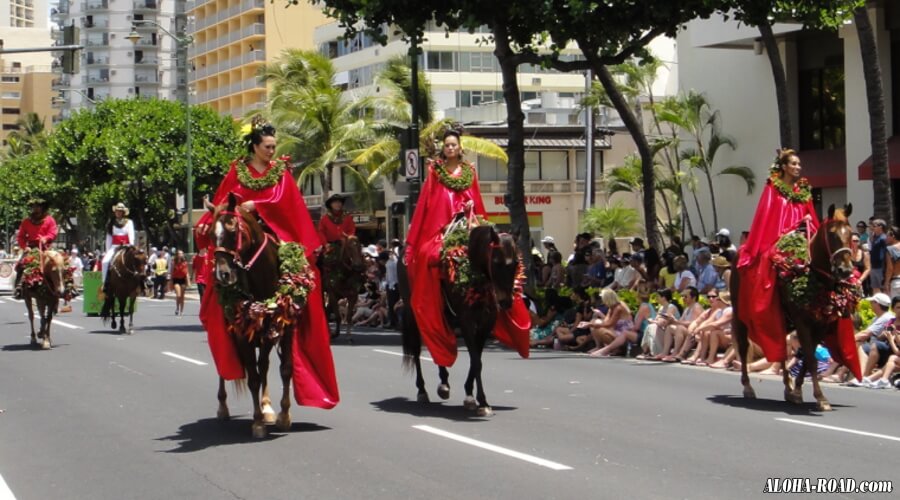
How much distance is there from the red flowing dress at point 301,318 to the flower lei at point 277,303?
0.89 ft

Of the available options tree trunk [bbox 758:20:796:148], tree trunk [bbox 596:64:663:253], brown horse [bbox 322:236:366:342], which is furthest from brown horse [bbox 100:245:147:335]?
tree trunk [bbox 758:20:796:148]

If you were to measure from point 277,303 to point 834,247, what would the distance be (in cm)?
A: 592

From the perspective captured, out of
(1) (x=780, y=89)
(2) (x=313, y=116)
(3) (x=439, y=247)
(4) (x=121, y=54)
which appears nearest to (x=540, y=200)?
(2) (x=313, y=116)

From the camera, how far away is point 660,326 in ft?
70.6

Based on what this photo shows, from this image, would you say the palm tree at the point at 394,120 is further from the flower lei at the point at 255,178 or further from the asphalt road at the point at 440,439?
the flower lei at the point at 255,178

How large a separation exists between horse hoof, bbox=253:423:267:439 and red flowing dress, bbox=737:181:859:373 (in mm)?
5734

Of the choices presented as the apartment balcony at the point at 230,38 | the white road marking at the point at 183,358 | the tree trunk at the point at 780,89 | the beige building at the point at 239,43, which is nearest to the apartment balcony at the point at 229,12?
the beige building at the point at 239,43

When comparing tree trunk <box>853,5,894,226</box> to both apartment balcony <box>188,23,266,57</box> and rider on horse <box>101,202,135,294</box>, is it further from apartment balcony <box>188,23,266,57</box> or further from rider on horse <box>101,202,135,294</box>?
apartment balcony <box>188,23,266,57</box>

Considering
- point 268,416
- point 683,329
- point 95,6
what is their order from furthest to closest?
point 95,6, point 683,329, point 268,416

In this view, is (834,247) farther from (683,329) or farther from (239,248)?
(683,329)

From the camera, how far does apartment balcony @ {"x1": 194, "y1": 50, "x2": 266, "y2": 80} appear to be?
9888 cm

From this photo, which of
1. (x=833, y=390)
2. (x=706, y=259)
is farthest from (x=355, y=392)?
(x=706, y=259)

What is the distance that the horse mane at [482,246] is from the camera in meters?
13.5

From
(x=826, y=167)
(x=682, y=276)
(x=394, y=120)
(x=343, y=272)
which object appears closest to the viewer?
(x=682, y=276)
